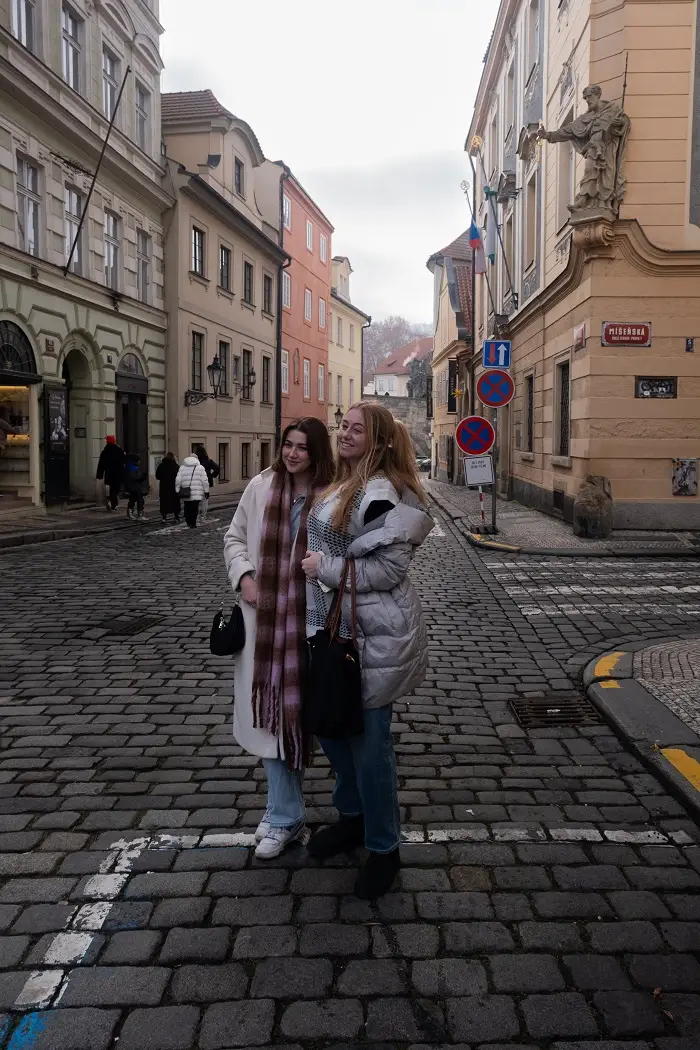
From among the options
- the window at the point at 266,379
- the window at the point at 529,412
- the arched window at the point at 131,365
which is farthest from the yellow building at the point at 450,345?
the arched window at the point at 131,365

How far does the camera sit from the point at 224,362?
2961 centimetres

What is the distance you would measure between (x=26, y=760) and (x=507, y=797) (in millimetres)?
2390

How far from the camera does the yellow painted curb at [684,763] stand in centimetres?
397

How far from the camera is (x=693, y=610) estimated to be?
8.32 meters

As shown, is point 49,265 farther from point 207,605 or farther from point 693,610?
point 693,610

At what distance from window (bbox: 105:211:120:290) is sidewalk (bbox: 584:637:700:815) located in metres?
18.3

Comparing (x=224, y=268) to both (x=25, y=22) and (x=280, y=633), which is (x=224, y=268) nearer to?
(x=25, y=22)

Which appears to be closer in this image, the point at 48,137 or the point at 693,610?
the point at 693,610

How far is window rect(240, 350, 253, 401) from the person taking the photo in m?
31.4

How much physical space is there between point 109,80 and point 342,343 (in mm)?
30695

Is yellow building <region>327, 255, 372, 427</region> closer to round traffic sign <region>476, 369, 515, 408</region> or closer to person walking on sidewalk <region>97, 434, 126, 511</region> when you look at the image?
person walking on sidewalk <region>97, 434, 126, 511</region>

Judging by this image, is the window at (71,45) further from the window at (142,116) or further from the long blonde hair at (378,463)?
the long blonde hair at (378,463)

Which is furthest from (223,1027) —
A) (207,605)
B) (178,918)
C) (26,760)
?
(207,605)

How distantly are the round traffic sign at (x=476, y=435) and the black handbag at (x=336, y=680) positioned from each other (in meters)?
11.7
